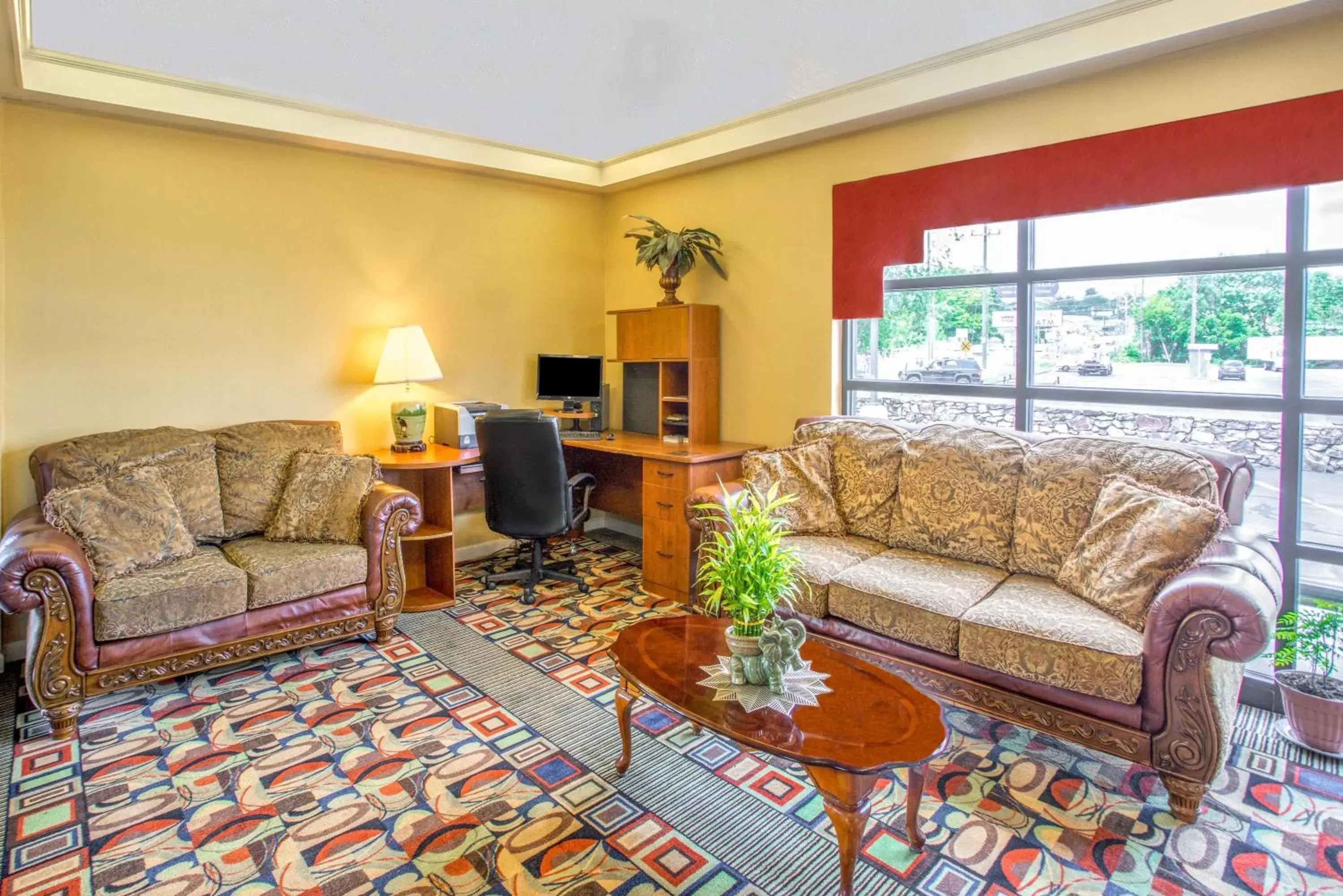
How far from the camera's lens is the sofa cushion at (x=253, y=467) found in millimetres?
3807

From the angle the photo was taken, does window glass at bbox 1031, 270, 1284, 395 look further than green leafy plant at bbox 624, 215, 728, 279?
No

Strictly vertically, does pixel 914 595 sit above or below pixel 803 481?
below

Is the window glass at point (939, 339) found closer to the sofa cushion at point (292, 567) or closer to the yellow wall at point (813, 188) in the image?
the yellow wall at point (813, 188)

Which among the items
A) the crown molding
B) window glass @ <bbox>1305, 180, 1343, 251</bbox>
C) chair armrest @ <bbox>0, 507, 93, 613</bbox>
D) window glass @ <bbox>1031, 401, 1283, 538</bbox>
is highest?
the crown molding

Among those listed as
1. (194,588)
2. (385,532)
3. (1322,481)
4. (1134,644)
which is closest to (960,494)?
(1134,644)

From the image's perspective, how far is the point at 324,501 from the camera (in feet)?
12.4

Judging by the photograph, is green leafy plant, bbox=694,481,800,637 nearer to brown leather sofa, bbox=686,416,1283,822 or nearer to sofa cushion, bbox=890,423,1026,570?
brown leather sofa, bbox=686,416,1283,822

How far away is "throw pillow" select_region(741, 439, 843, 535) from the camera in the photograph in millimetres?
3805

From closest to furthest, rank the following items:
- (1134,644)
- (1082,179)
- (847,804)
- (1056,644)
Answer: (847,804) < (1134,644) < (1056,644) < (1082,179)

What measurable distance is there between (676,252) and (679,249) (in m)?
0.03

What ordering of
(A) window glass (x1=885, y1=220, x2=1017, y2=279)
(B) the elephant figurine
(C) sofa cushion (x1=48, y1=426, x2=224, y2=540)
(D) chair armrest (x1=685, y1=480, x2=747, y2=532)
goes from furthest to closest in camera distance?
(A) window glass (x1=885, y1=220, x2=1017, y2=279)
(D) chair armrest (x1=685, y1=480, x2=747, y2=532)
(C) sofa cushion (x1=48, y1=426, x2=224, y2=540)
(B) the elephant figurine

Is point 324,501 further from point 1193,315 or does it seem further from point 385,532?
point 1193,315

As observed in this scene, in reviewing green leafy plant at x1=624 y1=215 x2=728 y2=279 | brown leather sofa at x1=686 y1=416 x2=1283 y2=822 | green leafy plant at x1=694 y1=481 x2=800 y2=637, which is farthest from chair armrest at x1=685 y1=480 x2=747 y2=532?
green leafy plant at x1=624 y1=215 x2=728 y2=279

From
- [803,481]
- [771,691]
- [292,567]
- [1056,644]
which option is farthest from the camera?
[803,481]
